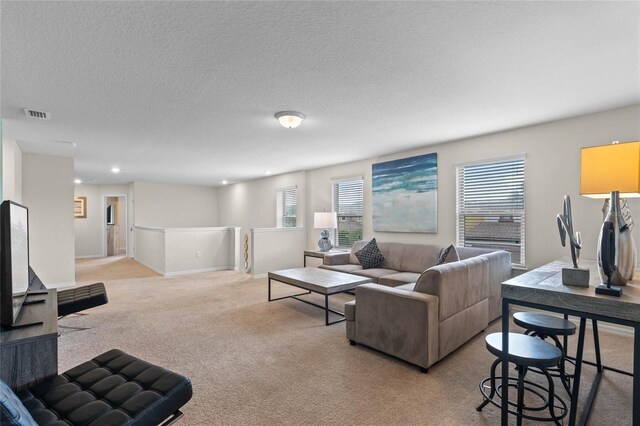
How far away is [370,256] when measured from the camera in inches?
195

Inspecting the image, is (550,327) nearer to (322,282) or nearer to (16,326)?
(322,282)

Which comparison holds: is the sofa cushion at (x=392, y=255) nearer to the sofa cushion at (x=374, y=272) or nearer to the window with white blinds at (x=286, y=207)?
the sofa cushion at (x=374, y=272)

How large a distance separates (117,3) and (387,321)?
2.82m

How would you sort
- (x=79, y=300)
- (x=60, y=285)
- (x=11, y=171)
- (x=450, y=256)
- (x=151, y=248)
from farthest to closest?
(x=151, y=248), (x=60, y=285), (x=11, y=171), (x=450, y=256), (x=79, y=300)

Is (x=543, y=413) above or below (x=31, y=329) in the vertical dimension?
below

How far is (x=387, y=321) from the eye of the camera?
2623 mm

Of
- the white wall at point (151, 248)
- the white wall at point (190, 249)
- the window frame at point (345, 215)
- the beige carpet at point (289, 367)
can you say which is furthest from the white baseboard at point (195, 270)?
the window frame at point (345, 215)

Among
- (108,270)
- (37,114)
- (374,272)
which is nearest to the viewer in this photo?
(37,114)

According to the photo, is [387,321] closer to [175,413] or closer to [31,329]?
[175,413]

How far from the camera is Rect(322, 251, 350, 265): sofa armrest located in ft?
17.3

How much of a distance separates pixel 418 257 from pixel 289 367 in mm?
2749

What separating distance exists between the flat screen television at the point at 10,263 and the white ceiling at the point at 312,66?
1.10 meters

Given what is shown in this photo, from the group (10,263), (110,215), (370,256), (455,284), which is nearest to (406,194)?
(370,256)

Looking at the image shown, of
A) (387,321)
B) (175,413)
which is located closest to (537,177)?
(387,321)
